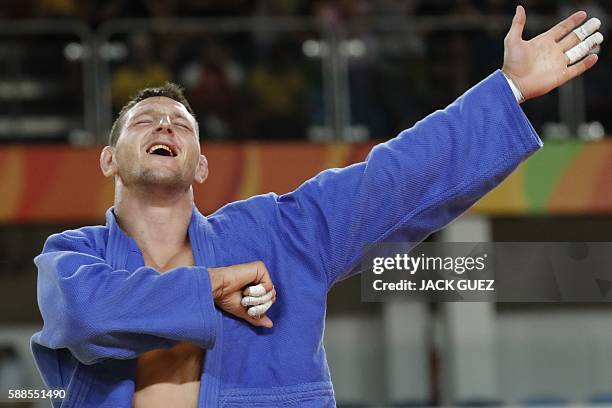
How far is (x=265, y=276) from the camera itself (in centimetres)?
179

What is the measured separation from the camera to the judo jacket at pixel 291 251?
1771mm

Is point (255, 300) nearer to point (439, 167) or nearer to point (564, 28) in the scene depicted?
point (439, 167)

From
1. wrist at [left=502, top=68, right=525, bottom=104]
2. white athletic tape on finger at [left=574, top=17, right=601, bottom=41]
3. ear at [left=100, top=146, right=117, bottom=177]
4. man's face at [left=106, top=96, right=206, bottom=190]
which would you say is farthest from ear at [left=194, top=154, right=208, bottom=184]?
white athletic tape on finger at [left=574, top=17, right=601, bottom=41]

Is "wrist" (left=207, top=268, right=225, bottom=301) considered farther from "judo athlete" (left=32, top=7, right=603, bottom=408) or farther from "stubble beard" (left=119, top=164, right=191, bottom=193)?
"stubble beard" (left=119, top=164, right=191, bottom=193)

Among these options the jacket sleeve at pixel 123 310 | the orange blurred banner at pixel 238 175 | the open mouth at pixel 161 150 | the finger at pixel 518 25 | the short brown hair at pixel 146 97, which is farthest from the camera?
the orange blurred banner at pixel 238 175

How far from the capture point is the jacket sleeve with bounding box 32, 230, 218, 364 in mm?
1710

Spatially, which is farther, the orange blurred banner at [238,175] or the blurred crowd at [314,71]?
the orange blurred banner at [238,175]

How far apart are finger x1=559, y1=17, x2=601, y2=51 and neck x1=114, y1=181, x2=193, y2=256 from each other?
0.64 m

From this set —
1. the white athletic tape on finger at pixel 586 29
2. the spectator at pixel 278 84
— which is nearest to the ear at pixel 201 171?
the white athletic tape on finger at pixel 586 29

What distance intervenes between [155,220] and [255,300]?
0.86 feet

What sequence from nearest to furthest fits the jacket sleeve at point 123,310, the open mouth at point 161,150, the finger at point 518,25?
the jacket sleeve at point 123,310 → the finger at point 518,25 → the open mouth at point 161,150

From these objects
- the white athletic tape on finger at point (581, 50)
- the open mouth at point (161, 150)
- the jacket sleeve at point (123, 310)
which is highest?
the white athletic tape on finger at point (581, 50)

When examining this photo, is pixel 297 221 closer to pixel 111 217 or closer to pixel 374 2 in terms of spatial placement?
pixel 111 217

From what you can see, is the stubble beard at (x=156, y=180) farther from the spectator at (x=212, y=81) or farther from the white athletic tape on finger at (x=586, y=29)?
the spectator at (x=212, y=81)
